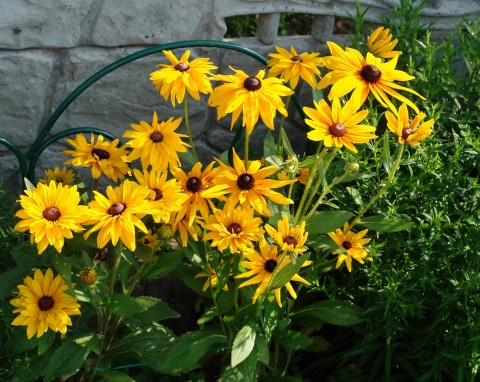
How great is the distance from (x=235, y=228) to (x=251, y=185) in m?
0.10

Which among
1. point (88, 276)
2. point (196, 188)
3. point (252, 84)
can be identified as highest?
point (252, 84)

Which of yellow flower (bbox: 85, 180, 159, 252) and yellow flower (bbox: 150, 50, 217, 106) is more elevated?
yellow flower (bbox: 150, 50, 217, 106)

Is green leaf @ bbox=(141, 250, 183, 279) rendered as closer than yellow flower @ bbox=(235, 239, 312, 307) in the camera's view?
No

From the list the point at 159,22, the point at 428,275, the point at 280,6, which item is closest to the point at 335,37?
the point at 280,6

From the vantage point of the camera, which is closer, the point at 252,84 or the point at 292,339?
the point at 252,84

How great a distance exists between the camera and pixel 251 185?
1.72 meters

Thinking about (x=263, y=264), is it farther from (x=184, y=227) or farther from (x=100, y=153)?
(x=100, y=153)

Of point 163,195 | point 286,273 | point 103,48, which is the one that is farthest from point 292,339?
point 103,48

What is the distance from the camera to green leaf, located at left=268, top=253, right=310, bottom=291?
1745 millimetres

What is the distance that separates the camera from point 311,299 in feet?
7.95

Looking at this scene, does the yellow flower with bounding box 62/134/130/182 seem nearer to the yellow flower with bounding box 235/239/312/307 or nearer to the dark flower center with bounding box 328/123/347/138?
the yellow flower with bounding box 235/239/312/307

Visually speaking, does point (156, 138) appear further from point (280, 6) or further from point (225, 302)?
point (280, 6)

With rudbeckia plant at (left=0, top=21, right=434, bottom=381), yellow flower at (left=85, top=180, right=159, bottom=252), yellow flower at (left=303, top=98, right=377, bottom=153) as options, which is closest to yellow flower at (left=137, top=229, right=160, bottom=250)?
rudbeckia plant at (left=0, top=21, right=434, bottom=381)

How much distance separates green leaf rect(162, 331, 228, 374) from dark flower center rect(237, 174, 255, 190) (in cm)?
48
